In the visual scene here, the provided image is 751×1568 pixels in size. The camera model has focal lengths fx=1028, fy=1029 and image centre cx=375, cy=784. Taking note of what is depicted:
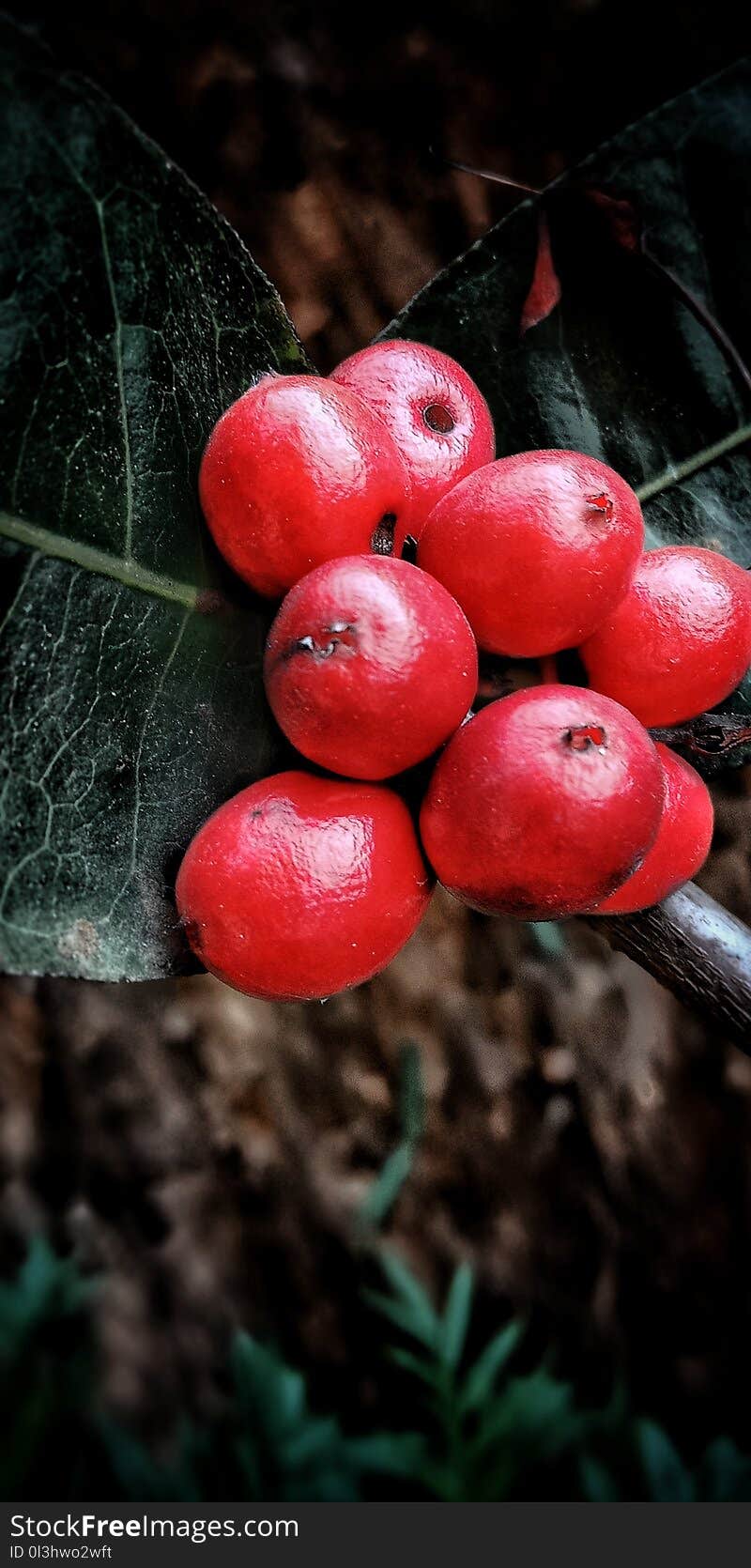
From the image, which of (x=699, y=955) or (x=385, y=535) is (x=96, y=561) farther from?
(x=699, y=955)

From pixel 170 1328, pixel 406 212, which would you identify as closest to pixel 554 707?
pixel 406 212

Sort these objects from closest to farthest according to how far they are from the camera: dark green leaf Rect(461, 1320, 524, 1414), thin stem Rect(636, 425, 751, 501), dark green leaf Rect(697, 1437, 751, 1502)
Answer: thin stem Rect(636, 425, 751, 501) < dark green leaf Rect(697, 1437, 751, 1502) < dark green leaf Rect(461, 1320, 524, 1414)

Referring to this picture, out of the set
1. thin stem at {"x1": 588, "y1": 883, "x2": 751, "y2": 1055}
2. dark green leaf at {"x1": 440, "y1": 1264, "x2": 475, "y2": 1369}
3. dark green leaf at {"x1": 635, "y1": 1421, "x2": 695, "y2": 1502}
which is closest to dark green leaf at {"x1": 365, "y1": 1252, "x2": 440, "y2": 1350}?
dark green leaf at {"x1": 440, "y1": 1264, "x2": 475, "y2": 1369}

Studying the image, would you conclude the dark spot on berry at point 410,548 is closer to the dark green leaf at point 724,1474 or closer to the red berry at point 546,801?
the red berry at point 546,801

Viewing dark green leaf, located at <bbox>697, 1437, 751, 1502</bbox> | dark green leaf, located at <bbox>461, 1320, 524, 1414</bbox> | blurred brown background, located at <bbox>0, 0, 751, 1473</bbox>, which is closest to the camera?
blurred brown background, located at <bbox>0, 0, 751, 1473</bbox>

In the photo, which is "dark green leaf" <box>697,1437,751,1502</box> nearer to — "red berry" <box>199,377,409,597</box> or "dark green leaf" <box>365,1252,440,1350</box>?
"dark green leaf" <box>365,1252,440,1350</box>

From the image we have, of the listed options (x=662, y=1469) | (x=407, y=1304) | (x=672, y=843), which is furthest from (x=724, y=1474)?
(x=672, y=843)
